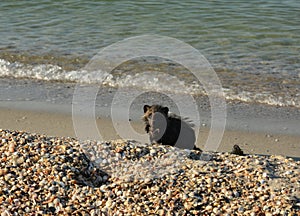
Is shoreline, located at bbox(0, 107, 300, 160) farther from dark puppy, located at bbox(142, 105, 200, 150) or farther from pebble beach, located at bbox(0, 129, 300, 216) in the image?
pebble beach, located at bbox(0, 129, 300, 216)

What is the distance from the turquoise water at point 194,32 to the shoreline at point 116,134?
5.98ft

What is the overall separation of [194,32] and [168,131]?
6895 mm

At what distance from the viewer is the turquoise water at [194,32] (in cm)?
1188

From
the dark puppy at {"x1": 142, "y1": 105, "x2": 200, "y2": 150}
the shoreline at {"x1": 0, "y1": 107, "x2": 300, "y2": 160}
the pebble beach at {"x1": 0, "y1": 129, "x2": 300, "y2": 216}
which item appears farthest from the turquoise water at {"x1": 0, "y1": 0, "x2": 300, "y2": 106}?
the pebble beach at {"x1": 0, "y1": 129, "x2": 300, "y2": 216}

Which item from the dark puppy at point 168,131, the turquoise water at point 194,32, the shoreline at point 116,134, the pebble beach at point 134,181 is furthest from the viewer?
the turquoise water at point 194,32

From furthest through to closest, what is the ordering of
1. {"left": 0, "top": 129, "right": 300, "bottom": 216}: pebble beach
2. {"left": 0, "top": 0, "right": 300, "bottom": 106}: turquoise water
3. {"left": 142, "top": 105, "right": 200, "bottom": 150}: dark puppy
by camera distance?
{"left": 0, "top": 0, "right": 300, "bottom": 106}: turquoise water, {"left": 142, "top": 105, "right": 200, "bottom": 150}: dark puppy, {"left": 0, "top": 129, "right": 300, "bottom": 216}: pebble beach

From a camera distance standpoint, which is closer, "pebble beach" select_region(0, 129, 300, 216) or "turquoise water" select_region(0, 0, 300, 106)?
"pebble beach" select_region(0, 129, 300, 216)

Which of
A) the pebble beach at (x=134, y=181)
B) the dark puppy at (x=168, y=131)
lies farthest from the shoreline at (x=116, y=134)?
the pebble beach at (x=134, y=181)

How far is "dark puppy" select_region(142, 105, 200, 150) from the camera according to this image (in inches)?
320

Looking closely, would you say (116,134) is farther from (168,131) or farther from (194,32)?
(194,32)

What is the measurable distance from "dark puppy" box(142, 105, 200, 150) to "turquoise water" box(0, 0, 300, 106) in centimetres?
295

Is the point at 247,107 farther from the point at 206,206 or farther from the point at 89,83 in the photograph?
the point at 206,206

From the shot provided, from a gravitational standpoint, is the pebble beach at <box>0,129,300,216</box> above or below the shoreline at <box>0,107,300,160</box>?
above

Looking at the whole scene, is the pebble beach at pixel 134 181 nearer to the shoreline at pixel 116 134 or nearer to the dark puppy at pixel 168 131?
the dark puppy at pixel 168 131
